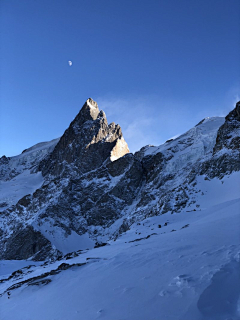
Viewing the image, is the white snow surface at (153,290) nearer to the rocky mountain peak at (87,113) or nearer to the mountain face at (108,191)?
the mountain face at (108,191)

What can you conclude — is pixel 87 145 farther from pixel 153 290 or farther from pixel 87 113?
pixel 153 290

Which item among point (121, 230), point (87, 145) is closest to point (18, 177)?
point (87, 145)

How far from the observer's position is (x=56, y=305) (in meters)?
6.08

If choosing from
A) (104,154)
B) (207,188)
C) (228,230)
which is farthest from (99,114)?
(228,230)

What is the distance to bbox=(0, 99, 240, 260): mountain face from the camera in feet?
138

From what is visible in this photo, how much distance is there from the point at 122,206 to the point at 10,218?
38.2 meters

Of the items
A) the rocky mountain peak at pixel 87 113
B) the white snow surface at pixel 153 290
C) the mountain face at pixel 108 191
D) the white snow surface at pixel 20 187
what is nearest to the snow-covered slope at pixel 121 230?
the white snow surface at pixel 153 290


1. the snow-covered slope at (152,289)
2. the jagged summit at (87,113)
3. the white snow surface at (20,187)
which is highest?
the jagged summit at (87,113)

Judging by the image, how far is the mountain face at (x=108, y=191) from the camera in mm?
42000

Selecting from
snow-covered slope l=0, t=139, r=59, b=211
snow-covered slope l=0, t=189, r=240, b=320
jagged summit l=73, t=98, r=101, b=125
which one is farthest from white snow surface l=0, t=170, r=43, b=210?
snow-covered slope l=0, t=189, r=240, b=320

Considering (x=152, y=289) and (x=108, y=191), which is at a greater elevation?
(x=108, y=191)

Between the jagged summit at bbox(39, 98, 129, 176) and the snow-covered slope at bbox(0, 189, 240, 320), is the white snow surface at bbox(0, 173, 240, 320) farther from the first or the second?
the jagged summit at bbox(39, 98, 129, 176)

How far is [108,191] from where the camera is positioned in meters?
70.4

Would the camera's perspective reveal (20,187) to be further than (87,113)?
No
